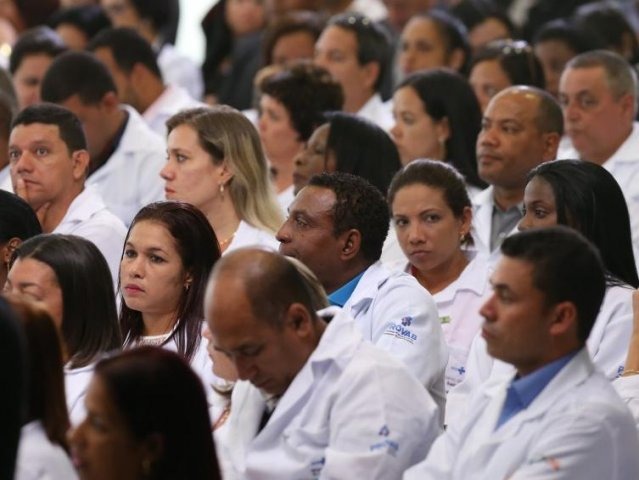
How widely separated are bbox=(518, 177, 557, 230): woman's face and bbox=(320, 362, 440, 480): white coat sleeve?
106cm

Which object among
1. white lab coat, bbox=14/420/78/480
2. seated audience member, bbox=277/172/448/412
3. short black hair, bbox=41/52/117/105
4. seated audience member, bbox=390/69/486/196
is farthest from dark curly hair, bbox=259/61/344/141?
white lab coat, bbox=14/420/78/480

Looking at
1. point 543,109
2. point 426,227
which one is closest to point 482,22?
point 543,109

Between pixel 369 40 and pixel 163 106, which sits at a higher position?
pixel 369 40

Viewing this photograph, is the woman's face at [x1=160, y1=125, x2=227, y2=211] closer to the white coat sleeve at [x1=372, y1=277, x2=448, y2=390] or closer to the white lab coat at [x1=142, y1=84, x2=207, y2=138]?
the white coat sleeve at [x1=372, y1=277, x2=448, y2=390]

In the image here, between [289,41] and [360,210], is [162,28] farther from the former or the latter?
[360,210]

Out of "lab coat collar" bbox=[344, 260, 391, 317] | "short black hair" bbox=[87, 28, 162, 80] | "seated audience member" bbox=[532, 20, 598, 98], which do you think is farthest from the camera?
"seated audience member" bbox=[532, 20, 598, 98]

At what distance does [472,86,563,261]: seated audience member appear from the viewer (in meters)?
6.06

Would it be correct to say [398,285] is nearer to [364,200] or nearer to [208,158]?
[364,200]

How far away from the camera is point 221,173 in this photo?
18.5 ft

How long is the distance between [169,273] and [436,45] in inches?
144

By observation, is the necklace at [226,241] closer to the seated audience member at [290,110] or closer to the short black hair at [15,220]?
the short black hair at [15,220]

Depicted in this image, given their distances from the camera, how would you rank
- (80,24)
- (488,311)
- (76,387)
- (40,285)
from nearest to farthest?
(488,311)
(76,387)
(40,285)
(80,24)

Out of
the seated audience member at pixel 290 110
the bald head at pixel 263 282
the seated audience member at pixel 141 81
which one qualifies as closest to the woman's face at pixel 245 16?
the seated audience member at pixel 141 81

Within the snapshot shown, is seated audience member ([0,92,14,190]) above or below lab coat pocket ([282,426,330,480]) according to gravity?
above
